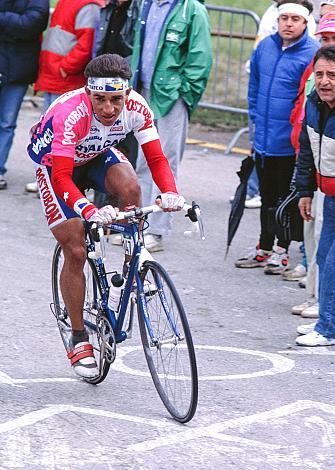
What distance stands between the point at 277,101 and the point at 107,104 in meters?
3.09

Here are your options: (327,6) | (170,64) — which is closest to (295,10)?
(327,6)

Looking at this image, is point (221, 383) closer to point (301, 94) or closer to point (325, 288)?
point (325, 288)

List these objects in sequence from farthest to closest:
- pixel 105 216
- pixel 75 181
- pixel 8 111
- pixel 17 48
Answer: pixel 8 111
pixel 17 48
pixel 75 181
pixel 105 216

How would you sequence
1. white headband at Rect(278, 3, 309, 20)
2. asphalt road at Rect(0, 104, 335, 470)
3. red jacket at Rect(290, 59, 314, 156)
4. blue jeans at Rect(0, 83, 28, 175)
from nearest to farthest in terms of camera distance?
asphalt road at Rect(0, 104, 335, 470) → red jacket at Rect(290, 59, 314, 156) → white headband at Rect(278, 3, 309, 20) → blue jeans at Rect(0, 83, 28, 175)

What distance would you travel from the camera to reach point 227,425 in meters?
5.50

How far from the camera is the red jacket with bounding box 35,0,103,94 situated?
33.7ft

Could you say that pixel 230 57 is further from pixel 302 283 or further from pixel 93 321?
pixel 93 321

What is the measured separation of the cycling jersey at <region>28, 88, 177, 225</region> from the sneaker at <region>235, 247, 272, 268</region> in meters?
2.98

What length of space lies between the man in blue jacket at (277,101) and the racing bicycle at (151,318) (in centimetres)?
274

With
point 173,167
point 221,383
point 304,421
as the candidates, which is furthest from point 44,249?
point 304,421

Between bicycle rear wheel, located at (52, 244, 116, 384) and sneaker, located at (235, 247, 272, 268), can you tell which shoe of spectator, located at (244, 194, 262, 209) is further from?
bicycle rear wheel, located at (52, 244, 116, 384)

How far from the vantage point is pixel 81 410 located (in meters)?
5.67

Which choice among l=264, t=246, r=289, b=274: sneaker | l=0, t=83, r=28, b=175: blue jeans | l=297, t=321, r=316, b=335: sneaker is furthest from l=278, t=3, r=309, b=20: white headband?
l=0, t=83, r=28, b=175: blue jeans

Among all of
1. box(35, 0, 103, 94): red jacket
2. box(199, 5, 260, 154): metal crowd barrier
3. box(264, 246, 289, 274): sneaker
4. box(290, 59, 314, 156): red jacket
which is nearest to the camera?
box(290, 59, 314, 156): red jacket
